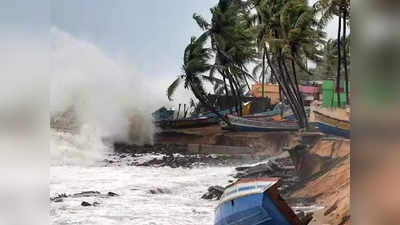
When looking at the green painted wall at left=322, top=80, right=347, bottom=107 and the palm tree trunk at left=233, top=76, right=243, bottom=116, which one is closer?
the green painted wall at left=322, top=80, right=347, bottom=107

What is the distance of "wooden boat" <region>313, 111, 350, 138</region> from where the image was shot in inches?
92.5

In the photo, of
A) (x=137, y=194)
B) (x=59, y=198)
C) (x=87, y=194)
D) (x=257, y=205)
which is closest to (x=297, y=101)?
(x=257, y=205)

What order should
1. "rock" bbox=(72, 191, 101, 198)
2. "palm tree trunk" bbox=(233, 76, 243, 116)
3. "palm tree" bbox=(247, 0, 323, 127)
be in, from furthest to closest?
"rock" bbox=(72, 191, 101, 198)
"palm tree trunk" bbox=(233, 76, 243, 116)
"palm tree" bbox=(247, 0, 323, 127)

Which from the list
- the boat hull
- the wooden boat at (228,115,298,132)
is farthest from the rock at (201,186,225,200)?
the wooden boat at (228,115,298,132)

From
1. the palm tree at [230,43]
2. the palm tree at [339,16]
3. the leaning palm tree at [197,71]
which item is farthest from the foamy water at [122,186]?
the palm tree at [339,16]

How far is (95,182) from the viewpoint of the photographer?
105 inches

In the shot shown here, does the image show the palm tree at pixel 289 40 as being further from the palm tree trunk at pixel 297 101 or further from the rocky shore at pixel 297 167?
the rocky shore at pixel 297 167

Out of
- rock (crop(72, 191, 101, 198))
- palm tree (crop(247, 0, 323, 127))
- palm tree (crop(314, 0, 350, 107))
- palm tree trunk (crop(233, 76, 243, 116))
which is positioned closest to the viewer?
palm tree (crop(314, 0, 350, 107))

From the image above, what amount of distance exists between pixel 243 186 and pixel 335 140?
1.70ft

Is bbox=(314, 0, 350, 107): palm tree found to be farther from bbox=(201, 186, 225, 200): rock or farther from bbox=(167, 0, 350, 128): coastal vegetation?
bbox=(201, 186, 225, 200): rock

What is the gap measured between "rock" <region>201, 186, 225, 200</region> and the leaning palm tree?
36 centimetres

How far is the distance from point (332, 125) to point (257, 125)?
38 centimetres

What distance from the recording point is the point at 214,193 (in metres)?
2.58
